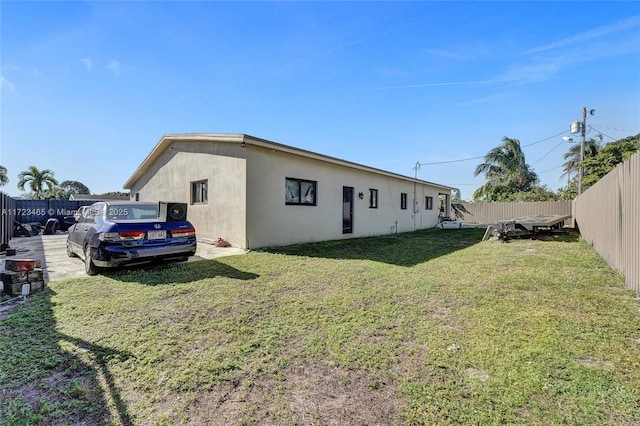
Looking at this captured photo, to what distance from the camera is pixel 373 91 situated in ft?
43.9

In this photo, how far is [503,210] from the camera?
A: 71.5ft

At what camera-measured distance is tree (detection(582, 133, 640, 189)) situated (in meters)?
Result: 18.6

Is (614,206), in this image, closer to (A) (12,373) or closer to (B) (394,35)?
(B) (394,35)

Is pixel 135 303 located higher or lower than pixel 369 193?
lower

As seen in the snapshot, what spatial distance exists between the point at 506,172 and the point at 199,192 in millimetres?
27445

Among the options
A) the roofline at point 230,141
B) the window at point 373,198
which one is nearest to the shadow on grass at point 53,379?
the roofline at point 230,141

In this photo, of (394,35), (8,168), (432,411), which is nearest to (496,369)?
(432,411)

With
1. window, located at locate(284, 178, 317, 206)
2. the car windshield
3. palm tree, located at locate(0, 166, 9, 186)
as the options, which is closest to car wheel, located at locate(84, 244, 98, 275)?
the car windshield

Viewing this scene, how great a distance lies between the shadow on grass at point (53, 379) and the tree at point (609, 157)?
25.2 metres

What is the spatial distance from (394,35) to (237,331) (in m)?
9.89

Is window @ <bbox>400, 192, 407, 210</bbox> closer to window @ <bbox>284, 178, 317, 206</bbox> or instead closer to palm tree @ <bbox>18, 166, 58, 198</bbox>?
window @ <bbox>284, 178, 317, 206</bbox>

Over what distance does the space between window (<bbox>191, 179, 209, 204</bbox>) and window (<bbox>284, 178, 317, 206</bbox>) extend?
287 centimetres

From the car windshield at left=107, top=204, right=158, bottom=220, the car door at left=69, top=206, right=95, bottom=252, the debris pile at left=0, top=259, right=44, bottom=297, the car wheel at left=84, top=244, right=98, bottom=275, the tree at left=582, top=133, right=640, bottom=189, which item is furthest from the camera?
the tree at left=582, top=133, right=640, bottom=189

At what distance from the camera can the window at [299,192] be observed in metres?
9.95
